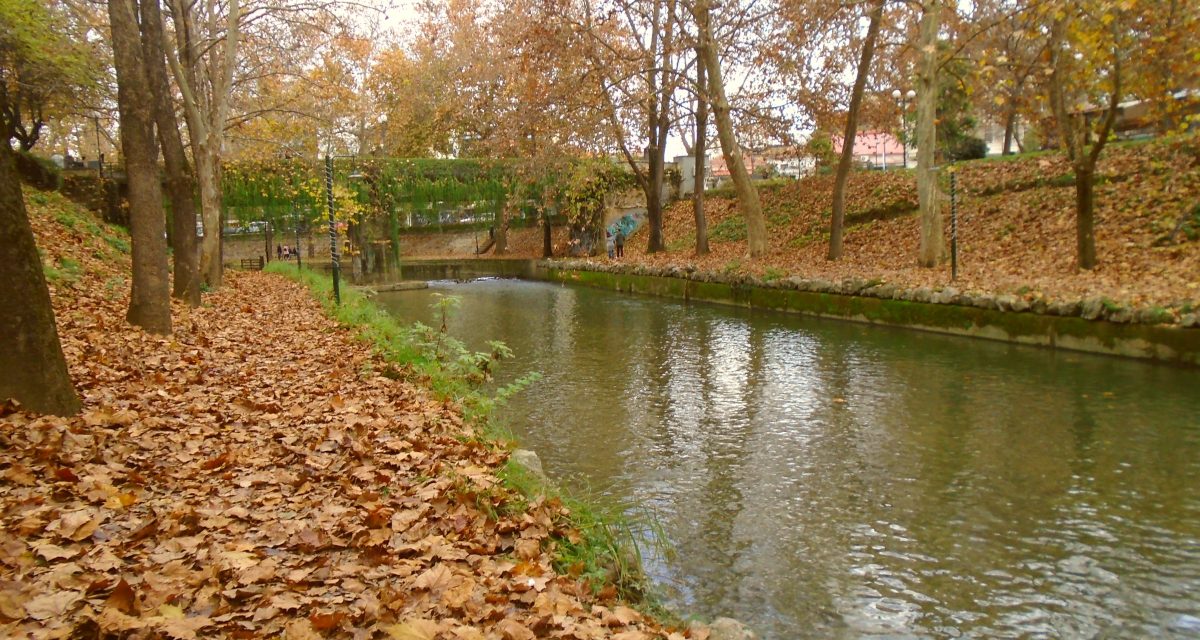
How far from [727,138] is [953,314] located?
927cm

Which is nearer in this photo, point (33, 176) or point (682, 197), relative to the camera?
point (33, 176)

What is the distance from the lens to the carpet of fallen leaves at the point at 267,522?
306 cm

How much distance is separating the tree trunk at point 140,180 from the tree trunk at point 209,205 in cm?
737

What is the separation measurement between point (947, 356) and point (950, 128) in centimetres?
2440

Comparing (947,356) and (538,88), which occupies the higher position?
(538,88)

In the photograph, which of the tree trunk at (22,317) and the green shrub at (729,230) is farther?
the green shrub at (729,230)

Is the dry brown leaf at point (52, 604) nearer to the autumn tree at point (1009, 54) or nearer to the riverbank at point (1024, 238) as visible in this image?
the autumn tree at point (1009, 54)

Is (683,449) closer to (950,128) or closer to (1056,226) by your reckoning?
(1056,226)

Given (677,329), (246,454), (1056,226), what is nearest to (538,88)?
(677,329)

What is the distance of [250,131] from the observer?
30.1m

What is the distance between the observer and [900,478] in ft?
22.0

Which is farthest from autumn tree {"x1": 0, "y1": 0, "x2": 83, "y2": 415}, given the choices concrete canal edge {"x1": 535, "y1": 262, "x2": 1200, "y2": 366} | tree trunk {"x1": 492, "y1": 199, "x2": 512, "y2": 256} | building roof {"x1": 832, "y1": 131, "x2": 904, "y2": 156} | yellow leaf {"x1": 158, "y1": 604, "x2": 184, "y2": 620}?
tree trunk {"x1": 492, "y1": 199, "x2": 512, "y2": 256}

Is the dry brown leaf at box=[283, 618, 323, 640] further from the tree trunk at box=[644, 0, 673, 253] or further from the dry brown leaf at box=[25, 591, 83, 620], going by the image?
the tree trunk at box=[644, 0, 673, 253]

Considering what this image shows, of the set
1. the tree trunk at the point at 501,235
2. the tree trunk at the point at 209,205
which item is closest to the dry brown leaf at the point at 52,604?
the tree trunk at the point at 209,205
